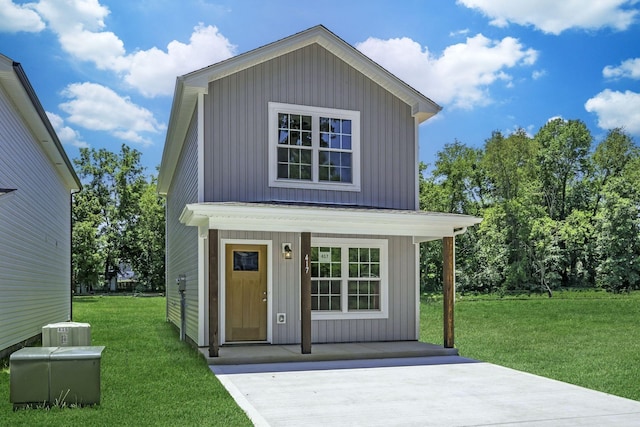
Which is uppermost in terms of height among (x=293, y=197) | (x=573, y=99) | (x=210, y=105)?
(x=573, y=99)

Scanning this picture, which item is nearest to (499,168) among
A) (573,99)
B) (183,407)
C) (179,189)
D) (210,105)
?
(573,99)

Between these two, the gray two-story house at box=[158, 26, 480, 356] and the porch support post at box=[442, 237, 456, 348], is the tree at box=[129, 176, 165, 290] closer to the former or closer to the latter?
the gray two-story house at box=[158, 26, 480, 356]

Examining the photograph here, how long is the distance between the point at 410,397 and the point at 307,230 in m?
3.82

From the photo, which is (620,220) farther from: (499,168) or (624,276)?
(499,168)

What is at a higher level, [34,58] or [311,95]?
[34,58]

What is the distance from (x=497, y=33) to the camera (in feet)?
159

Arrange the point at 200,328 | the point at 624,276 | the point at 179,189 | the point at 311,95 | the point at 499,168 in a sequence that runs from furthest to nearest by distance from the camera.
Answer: the point at 499,168 < the point at 624,276 < the point at 179,189 < the point at 311,95 < the point at 200,328

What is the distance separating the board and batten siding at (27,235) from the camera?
11.1 metres

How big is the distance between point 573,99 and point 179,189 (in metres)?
44.6

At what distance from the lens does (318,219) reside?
1057 centimetres

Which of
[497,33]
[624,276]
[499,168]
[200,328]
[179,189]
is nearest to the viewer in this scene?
[200,328]

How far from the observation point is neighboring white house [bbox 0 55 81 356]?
10.9 metres

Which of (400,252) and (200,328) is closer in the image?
(200,328)

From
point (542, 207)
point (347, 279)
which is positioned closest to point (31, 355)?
point (347, 279)
